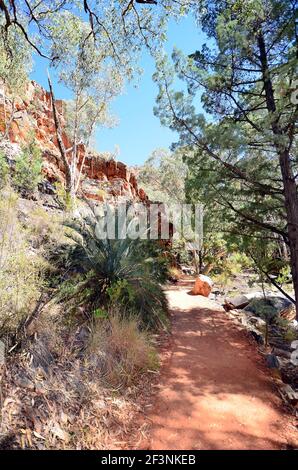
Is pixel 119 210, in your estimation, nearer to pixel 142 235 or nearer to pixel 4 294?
pixel 142 235

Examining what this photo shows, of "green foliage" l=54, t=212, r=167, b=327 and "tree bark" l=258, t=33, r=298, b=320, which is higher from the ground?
"tree bark" l=258, t=33, r=298, b=320

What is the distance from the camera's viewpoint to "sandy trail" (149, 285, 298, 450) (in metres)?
2.47

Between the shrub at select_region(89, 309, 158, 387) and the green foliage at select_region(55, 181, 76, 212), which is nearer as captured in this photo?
the shrub at select_region(89, 309, 158, 387)

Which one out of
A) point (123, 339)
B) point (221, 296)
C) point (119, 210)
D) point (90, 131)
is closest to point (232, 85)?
point (119, 210)

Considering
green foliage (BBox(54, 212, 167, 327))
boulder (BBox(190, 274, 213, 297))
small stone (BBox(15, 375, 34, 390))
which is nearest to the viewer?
small stone (BBox(15, 375, 34, 390))

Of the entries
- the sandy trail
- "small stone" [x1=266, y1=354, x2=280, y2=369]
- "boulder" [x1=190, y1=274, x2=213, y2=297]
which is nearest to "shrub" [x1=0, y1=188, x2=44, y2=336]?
the sandy trail

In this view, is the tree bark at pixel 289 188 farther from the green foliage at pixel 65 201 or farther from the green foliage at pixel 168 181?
the green foliage at pixel 168 181

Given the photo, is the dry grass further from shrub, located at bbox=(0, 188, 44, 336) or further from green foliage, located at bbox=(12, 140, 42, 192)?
green foliage, located at bbox=(12, 140, 42, 192)

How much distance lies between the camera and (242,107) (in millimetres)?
5469

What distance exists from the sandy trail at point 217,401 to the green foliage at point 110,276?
916mm

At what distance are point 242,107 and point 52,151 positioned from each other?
15074 millimetres

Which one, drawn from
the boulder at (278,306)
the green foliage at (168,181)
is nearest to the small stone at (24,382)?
the boulder at (278,306)

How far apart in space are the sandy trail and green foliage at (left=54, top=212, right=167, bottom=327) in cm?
92
